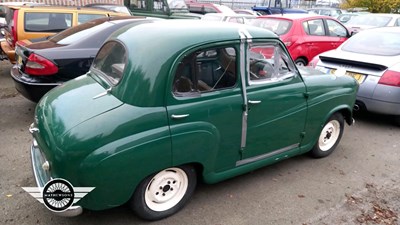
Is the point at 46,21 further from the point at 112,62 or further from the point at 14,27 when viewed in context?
the point at 112,62

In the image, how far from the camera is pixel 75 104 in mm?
2715

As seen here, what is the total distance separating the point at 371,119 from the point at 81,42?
4.94 metres

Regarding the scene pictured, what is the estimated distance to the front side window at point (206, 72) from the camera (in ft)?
9.14

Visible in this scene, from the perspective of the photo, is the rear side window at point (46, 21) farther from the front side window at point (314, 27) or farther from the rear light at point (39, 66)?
the front side window at point (314, 27)

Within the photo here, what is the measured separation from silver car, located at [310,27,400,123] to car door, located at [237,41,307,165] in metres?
1.37

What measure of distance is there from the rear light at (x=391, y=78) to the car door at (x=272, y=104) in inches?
86.2

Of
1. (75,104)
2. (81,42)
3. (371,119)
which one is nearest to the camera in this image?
(75,104)

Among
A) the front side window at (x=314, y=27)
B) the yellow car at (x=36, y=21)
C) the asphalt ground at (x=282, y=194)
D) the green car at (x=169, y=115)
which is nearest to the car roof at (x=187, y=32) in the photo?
the green car at (x=169, y=115)

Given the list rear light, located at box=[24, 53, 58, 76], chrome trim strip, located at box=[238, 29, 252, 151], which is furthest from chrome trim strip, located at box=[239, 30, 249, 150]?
rear light, located at box=[24, 53, 58, 76]

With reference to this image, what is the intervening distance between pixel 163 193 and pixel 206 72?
1.14 meters

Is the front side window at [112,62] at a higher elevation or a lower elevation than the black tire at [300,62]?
higher

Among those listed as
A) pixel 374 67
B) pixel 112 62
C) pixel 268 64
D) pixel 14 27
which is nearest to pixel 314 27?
pixel 374 67

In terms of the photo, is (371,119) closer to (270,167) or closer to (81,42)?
(270,167)

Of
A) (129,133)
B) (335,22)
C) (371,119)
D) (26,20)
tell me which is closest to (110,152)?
(129,133)
